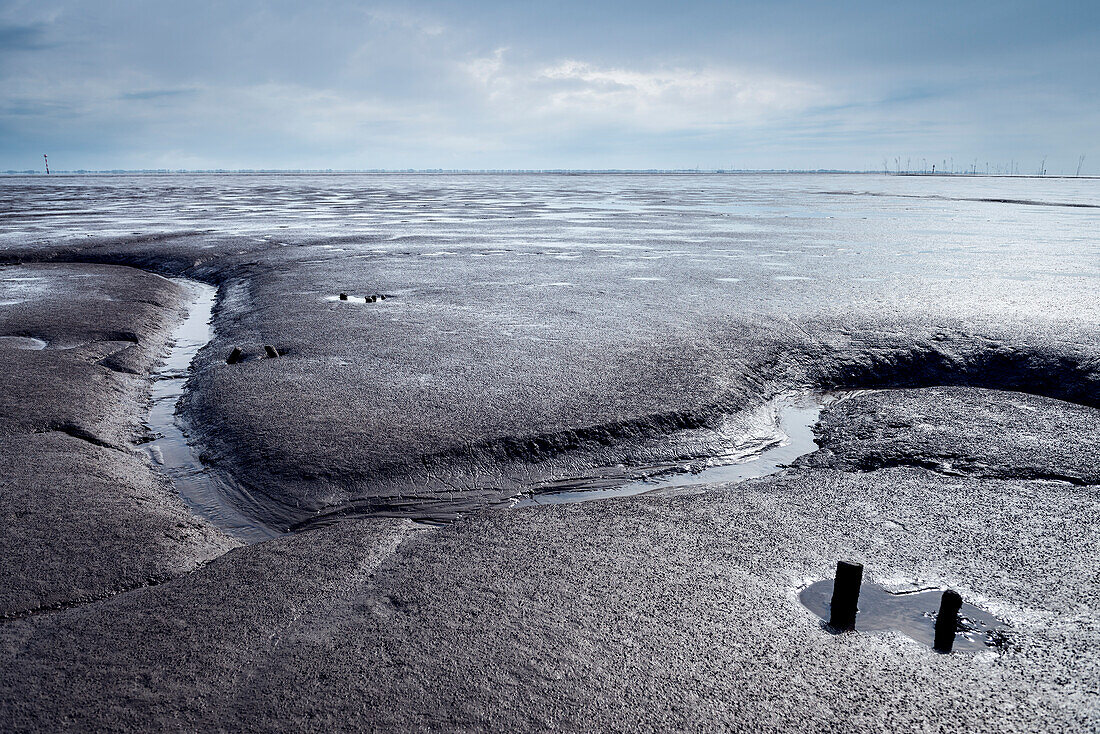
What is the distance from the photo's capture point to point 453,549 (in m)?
3.63

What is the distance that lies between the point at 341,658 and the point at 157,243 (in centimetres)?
1674

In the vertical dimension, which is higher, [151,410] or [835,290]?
[835,290]

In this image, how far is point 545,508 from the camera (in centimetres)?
414

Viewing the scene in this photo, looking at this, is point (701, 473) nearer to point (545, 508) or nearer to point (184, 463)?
point (545, 508)

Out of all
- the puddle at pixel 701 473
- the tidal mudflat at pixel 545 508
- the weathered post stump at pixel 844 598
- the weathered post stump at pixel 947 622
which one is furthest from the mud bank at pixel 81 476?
the weathered post stump at pixel 947 622

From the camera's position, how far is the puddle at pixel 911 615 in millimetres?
2941

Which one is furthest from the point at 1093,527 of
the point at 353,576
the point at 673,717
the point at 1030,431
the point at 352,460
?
the point at 352,460

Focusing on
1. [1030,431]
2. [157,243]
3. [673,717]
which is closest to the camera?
[673,717]

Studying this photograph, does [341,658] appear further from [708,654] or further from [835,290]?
[835,290]

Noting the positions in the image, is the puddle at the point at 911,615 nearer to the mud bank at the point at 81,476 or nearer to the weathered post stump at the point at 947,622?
the weathered post stump at the point at 947,622

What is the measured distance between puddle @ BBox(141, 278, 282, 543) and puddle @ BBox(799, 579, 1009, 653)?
2823 mm

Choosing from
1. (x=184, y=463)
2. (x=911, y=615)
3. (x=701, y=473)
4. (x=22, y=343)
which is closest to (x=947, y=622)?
(x=911, y=615)

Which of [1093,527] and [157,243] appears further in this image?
[157,243]

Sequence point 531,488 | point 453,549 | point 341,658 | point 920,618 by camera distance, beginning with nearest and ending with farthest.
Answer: point 341,658
point 920,618
point 453,549
point 531,488
